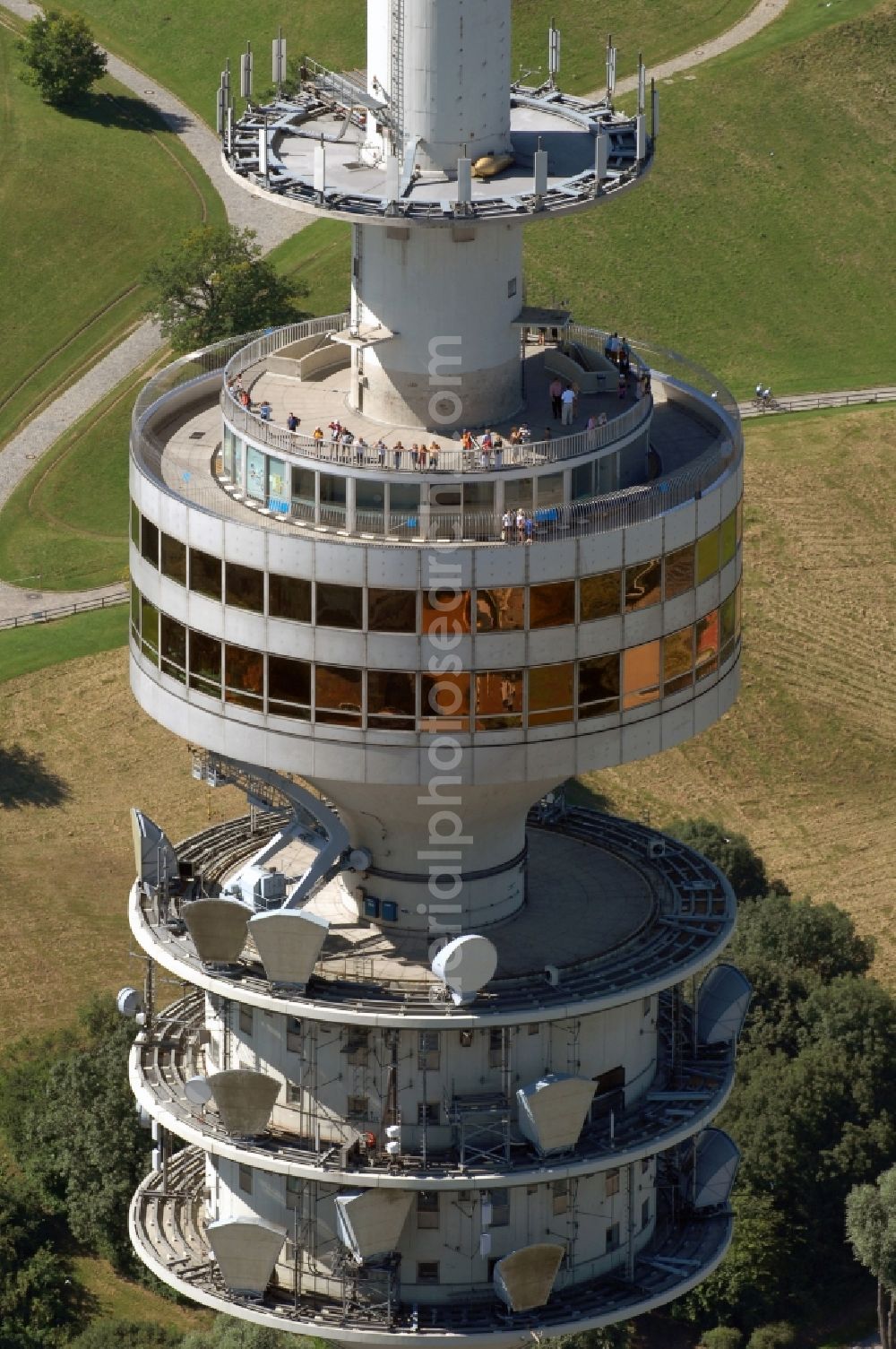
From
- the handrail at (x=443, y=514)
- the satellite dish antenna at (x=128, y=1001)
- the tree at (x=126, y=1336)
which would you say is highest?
the handrail at (x=443, y=514)

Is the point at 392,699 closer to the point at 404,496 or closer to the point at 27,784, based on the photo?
the point at 404,496

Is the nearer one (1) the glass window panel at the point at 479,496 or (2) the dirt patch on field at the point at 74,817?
Result: (1) the glass window panel at the point at 479,496

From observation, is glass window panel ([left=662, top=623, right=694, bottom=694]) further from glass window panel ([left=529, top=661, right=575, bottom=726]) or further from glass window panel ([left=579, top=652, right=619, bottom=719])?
glass window panel ([left=529, top=661, right=575, bottom=726])

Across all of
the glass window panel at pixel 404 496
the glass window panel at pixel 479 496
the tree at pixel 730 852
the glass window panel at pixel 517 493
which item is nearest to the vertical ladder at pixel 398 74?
the glass window panel at pixel 404 496

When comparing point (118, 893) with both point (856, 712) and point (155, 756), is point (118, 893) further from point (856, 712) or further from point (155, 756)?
point (856, 712)

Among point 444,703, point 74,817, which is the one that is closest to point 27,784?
point 74,817

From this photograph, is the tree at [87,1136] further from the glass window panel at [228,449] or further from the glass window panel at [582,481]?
the glass window panel at [582,481]
